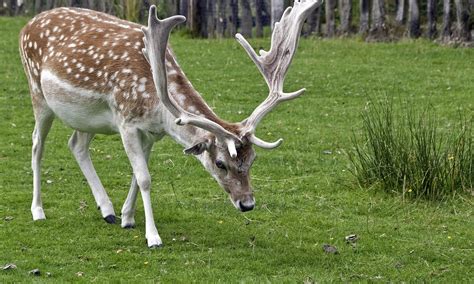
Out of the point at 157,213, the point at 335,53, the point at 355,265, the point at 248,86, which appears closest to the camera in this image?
the point at 355,265

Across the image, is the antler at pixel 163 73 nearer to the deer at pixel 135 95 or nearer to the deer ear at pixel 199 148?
the deer at pixel 135 95

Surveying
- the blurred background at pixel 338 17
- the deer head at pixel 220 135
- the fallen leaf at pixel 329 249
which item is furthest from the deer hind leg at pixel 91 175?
the blurred background at pixel 338 17

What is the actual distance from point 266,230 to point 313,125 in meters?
4.27

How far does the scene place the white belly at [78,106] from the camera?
7926 mm

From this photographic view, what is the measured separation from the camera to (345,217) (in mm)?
8617

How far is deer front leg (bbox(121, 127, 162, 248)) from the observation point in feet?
24.9

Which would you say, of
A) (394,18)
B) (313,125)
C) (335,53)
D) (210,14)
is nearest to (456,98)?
(313,125)

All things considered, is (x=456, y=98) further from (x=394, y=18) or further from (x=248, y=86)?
(x=394, y=18)

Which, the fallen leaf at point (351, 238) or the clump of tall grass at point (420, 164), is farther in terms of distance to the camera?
the clump of tall grass at point (420, 164)

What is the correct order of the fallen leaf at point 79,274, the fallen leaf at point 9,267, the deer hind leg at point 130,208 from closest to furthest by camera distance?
the fallen leaf at point 79,274 → the fallen leaf at point 9,267 → the deer hind leg at point 130,208

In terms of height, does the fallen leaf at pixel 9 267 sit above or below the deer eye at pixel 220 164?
below

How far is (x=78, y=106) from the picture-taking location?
7.99 metres

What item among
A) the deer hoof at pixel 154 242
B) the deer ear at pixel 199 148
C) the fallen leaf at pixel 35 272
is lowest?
the deer hoof at pixel 154 242

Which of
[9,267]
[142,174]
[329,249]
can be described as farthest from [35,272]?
[329,249]
